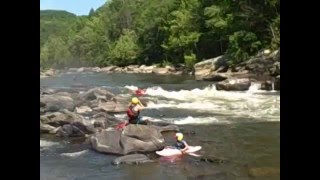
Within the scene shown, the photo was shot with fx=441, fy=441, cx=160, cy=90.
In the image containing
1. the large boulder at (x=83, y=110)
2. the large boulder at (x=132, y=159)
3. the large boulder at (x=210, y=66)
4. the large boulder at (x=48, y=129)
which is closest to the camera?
the large boulder at (x=132, y=159)

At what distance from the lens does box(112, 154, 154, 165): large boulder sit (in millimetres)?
6922

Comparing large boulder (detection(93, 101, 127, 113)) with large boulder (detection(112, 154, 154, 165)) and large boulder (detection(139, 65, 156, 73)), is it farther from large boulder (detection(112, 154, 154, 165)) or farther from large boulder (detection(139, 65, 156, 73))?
large boulder (detection(139, 65, 156, 73))

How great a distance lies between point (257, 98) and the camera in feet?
44.2

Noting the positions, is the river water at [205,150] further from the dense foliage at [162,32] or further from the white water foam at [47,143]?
the dense foliage at [162,32]

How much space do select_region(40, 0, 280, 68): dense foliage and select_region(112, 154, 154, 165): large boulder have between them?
2.44 m

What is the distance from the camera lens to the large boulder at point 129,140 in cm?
743

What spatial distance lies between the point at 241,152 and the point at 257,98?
20.5 feet

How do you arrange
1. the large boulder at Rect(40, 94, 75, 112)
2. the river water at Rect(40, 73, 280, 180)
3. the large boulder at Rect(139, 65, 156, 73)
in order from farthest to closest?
the large boulder at Rect(139, 65, 156, 73) → the large boulder at Rect(40, 94, 75, 112) → the river water at Rect(40, 73, 280, 180)

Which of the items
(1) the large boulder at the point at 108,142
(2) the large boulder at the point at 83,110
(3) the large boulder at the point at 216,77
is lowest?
(1) the large boulder at the point at 108,142

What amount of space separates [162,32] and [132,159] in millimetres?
27945

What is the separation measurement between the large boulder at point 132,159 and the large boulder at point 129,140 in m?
0.28

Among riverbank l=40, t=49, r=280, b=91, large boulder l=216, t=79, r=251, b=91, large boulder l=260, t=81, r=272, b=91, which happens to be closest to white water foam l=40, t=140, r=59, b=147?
riverbank l=40, t=49, r=280, b=91

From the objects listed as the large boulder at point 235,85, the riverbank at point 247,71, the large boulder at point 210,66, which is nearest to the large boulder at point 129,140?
the riverbank at point 247,71
